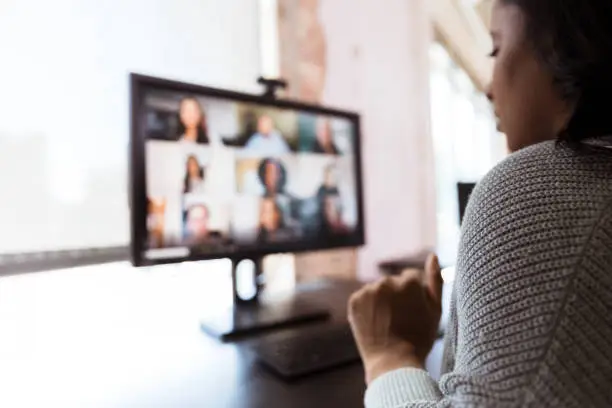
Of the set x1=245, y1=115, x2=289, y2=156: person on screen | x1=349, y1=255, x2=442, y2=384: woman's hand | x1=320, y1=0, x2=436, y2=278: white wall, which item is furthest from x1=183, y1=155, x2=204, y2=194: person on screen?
x1=320, y1=0, x2=436, y2=278: white wall

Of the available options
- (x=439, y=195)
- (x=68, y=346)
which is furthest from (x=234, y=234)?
(x=439, y=195)

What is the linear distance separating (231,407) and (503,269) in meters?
0.33

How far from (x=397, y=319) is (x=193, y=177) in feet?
1.39

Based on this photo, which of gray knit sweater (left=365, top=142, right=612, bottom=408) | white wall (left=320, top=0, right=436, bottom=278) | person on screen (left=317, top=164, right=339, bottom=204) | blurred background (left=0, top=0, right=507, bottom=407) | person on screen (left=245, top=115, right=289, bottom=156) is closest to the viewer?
gray knit sweater (left=365, top=142, right=612, bottom=408)

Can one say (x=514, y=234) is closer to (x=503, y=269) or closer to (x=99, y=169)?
(x=503, y=269)

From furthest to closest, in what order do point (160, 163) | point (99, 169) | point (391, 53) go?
point (391, 53), point (99, 169), point (160, 163)

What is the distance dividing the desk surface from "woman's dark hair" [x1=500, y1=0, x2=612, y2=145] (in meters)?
0.39

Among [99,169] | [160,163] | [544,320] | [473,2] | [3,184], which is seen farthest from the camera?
[473,2]

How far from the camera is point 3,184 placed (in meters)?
1.00

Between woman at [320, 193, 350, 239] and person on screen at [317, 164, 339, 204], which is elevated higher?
person on screen at [317, 164, 339, 204]

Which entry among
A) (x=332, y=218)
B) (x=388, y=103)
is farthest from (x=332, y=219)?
(x=388, y=103)

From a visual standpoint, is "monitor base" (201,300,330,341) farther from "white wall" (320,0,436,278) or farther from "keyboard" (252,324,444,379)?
"white wall" (320,0,436,278)

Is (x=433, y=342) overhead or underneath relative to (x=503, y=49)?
underneath

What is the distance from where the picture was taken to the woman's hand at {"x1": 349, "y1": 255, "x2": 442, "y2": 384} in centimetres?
64
